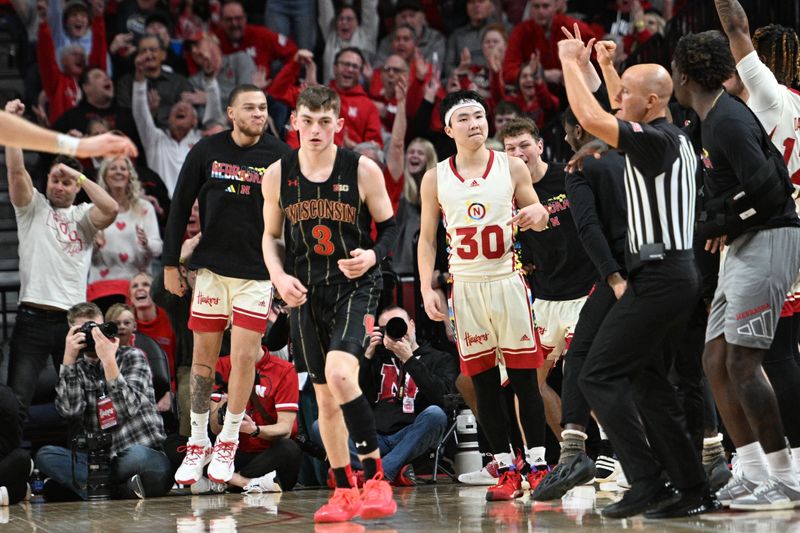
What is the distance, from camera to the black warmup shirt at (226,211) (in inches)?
286

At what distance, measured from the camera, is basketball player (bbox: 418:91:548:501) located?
256 inches

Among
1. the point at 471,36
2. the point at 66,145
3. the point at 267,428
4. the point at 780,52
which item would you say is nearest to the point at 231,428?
the point at 267,428

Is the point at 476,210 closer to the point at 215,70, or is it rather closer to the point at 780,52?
the point at 780,52

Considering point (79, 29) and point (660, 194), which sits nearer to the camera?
point (660, 194)

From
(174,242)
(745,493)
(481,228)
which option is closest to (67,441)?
(174,242)

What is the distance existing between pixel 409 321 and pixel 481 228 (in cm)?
223

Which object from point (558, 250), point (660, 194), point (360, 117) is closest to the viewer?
point (660, 194)

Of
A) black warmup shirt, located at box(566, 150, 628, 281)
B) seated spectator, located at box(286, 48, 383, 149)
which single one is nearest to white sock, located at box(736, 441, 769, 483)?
black warmup shirt, located at box(566, 150, 628, 281)

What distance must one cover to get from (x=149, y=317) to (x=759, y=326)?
584 cm

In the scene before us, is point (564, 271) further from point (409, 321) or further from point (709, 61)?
point (709, 61)

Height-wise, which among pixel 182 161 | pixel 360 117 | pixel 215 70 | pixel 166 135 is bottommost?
pixel 182 161

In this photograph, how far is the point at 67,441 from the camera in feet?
28.2

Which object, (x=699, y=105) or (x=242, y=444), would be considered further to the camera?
(x=242, y=444)

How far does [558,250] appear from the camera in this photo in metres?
7.50
